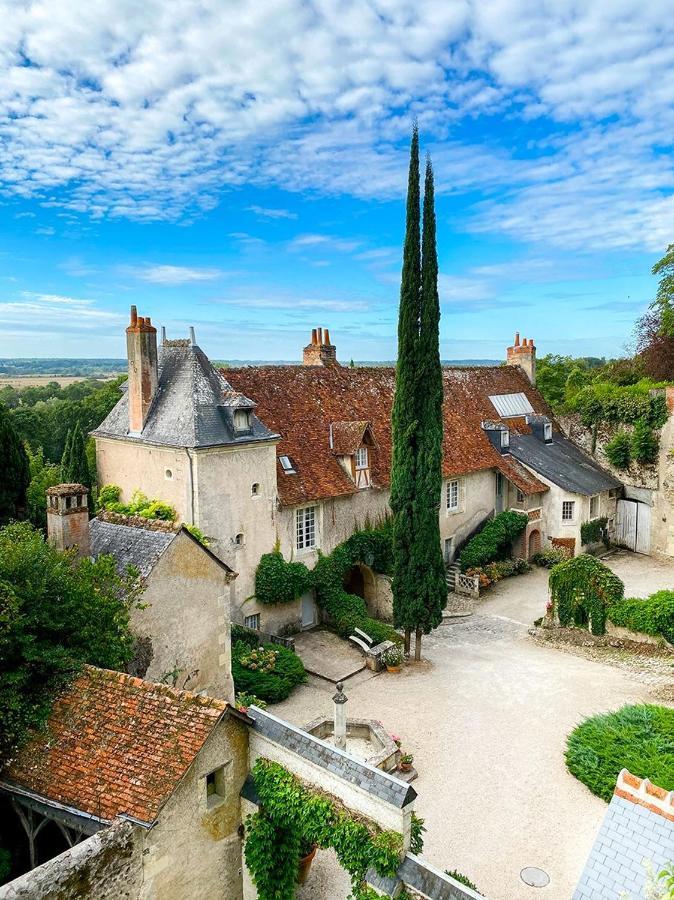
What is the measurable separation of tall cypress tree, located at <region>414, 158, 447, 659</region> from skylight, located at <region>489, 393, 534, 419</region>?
16.4 m

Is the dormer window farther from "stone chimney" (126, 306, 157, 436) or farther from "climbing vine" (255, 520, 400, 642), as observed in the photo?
"climbing vine" (255, 520, 400, 642)

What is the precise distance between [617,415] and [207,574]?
2833 centimetres

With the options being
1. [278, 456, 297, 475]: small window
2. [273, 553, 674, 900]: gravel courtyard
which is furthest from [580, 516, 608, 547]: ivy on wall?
[278, 456, 297, 475]: small window

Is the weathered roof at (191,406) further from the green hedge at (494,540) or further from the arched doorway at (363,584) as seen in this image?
the green hedge at (494,540)

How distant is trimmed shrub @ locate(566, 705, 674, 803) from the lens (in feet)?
50.2

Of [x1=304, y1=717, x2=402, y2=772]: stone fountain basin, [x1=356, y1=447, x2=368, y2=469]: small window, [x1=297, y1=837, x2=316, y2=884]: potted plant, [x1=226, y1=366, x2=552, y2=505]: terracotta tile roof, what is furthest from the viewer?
[x1=356, y1=447, x2=368, y2=469]: small window

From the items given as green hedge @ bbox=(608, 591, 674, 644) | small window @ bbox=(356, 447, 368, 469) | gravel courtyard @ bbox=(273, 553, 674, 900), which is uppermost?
small window @ bbox=(356, 447, 368, 469)

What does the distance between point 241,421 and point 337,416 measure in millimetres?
7045

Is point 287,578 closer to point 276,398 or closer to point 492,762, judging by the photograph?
point 276,398

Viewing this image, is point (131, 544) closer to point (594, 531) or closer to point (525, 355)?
point (594, 531)

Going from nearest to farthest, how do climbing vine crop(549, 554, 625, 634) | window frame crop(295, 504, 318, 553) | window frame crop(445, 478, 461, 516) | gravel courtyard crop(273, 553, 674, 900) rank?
gravel courtyard crop(273, 553, 674, 900) → climbing vine crop(549, 554, 625, 634) → window frame crop(295, 504, 318, 553) → window frame crop(445, 478, 461, 516)

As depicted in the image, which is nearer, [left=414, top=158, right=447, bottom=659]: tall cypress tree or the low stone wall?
the low stone wall

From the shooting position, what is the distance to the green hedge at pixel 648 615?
23094 millimetres

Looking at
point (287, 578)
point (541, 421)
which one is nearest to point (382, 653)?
point (287, 578)
